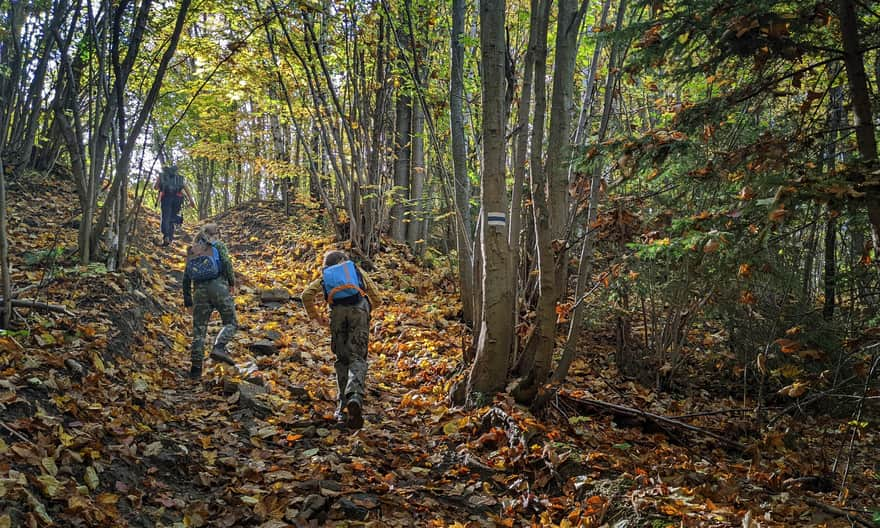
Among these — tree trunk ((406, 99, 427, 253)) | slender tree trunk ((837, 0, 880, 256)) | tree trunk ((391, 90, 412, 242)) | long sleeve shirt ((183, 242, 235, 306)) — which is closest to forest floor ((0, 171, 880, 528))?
long sleeve shirt ((183, 242, 235, 306))

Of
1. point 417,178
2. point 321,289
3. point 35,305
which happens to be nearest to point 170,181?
point 417,178

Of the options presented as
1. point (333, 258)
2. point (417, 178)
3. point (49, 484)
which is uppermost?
point (417, 178)

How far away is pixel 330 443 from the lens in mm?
4980

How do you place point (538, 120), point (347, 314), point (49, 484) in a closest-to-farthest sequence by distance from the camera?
point (49, 484), point (538, 120), point (347, 314)

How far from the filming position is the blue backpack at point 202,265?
6.77 meters

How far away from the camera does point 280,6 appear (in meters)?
10.1

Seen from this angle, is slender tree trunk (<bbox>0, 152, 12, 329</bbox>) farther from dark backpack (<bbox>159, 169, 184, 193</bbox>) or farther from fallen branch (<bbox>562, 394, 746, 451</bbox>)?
dark backpack (<bbox>159, 169, 184, 193</bbox>)

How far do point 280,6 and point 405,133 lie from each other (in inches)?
163

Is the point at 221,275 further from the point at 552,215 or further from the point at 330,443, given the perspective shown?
the point at 552,215

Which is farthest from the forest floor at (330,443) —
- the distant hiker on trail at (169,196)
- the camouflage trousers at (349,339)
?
the distant hiker on trail at (169,196)

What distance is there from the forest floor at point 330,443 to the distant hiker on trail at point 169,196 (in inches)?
173

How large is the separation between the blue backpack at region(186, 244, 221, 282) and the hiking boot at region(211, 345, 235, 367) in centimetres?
Result: 90

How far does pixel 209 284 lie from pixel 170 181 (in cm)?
742

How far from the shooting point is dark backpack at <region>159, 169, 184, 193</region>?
12.9m
